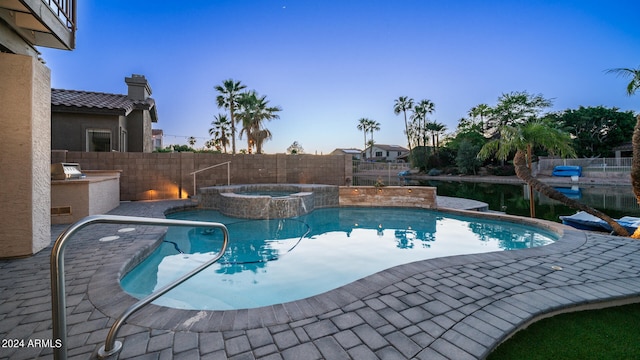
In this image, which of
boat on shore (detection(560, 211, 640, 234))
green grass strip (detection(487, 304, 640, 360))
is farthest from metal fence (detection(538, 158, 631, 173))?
green grass strip (detection(487, 304, 640, 360))

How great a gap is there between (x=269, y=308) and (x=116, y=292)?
175 centimetres

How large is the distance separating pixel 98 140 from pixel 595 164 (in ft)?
136

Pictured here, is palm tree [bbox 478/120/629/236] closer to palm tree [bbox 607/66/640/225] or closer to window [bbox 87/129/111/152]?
palm tree [bbox 607/66/640/225]

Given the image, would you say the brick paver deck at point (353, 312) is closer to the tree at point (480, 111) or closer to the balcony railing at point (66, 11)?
the balcony railing at point (66, 11)

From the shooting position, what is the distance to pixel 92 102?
38.6ft

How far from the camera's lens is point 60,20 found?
179 inches

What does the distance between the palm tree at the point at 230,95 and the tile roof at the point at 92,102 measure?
9.18 meters

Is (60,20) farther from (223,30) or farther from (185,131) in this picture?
(185,131)

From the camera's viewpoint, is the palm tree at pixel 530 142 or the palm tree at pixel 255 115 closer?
the palm tree at pixel 530 142

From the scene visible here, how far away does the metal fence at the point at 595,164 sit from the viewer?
24.3 meters

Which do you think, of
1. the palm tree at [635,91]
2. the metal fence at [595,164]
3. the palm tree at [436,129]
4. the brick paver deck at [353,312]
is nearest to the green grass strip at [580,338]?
the brick paver deck at [353,312]

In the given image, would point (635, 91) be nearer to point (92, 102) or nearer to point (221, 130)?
point (92, 102)

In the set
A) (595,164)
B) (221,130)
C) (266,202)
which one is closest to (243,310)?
(266,202)

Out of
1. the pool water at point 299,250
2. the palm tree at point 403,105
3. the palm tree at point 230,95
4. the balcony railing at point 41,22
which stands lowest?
the pool water at point 299,250
